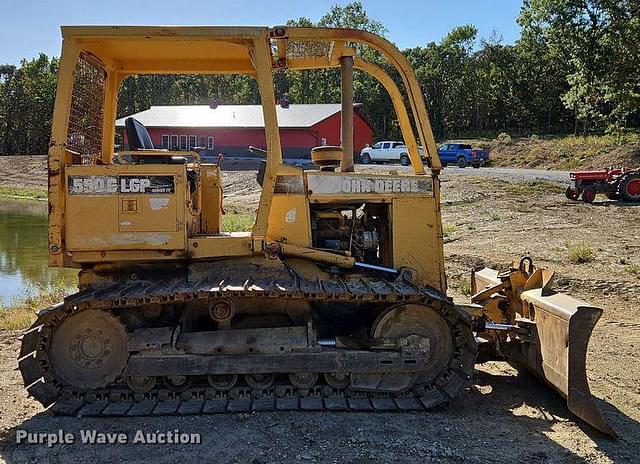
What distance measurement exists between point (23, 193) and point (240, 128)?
14480 mm

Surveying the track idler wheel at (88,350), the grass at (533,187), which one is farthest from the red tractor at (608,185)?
the track idler wheel at (88,350)

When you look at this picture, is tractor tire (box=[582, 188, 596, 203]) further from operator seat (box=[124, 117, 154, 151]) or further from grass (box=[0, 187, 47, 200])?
grass (box=[0, 187, 47, 200])

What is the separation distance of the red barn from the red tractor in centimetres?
2380

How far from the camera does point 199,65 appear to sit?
21.5 feet

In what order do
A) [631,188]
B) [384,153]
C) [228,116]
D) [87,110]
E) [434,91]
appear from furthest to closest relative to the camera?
[434,91] → [228,116] → [384,153] → [631,188] → [87,110]

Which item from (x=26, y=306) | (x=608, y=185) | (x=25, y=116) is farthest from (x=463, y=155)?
(x=25, y=116)

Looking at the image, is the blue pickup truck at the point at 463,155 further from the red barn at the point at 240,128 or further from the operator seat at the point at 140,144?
the operator seat at the point at 140,144

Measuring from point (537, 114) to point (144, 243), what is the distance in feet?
Answer: 192

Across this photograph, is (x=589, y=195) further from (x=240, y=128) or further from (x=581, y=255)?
(x=240, y=128)

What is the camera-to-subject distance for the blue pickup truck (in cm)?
3684

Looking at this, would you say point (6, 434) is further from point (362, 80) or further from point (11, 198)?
point (362, 80)

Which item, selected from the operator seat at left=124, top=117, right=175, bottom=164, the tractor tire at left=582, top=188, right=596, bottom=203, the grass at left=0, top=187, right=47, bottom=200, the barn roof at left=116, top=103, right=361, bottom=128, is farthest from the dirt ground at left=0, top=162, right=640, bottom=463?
the barn roof at left=116, top=103, right=361, bottom=128

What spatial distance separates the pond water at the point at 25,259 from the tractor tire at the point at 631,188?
15.7 m

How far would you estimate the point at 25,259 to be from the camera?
17203 millimetres
